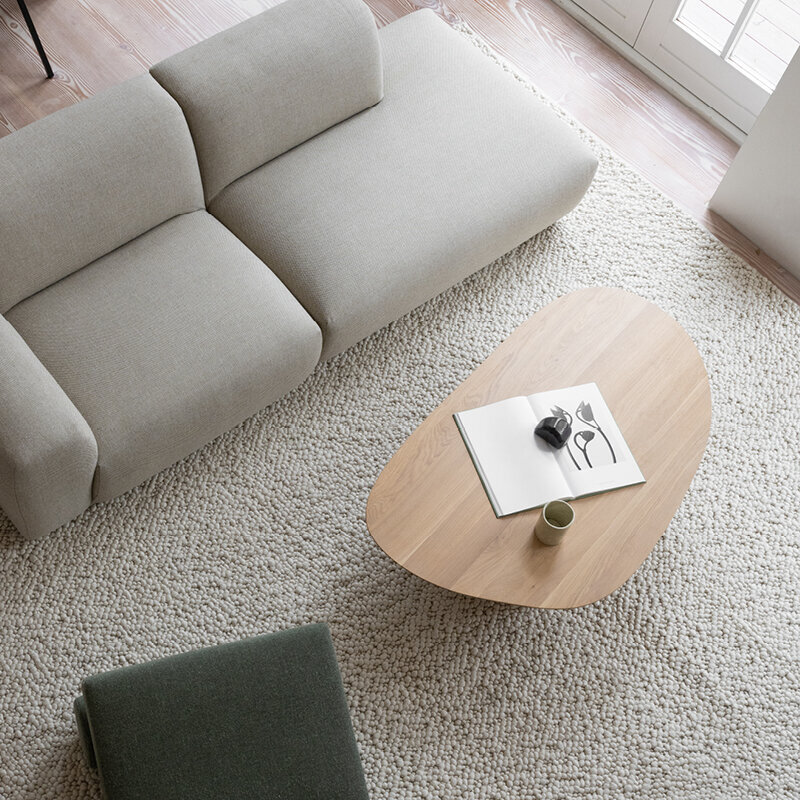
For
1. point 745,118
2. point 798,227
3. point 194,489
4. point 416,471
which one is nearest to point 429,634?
point 416,471

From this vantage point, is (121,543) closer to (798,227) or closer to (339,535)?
(339,535)

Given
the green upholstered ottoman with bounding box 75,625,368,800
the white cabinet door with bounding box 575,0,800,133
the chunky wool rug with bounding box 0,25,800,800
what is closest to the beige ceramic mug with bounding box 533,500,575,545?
the chunky wool rug with bounding box 0,25,800,800

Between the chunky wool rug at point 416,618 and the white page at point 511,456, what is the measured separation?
1.30ft

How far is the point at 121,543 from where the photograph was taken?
2414 millimetres

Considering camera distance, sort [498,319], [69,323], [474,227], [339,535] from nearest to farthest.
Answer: [69,323], [339,535], [474,227], [498,319]

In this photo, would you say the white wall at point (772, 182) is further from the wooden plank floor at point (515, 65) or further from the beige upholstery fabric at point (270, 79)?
the beige upholstery fabric at point (270, 79)

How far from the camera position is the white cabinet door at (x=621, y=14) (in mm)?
3459

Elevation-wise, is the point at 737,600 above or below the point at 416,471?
below

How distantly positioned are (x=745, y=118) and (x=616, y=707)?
2.13 m

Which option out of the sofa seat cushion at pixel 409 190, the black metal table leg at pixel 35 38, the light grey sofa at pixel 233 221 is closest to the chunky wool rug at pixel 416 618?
the light grey sofa at pixel 233 221

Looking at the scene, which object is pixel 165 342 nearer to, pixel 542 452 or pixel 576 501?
pixel 542 452

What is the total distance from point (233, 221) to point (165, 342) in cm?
46

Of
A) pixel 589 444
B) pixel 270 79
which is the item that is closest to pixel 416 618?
pixel 589 444

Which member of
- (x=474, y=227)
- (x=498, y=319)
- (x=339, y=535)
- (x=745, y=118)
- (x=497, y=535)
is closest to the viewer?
(x=497, y=535)
